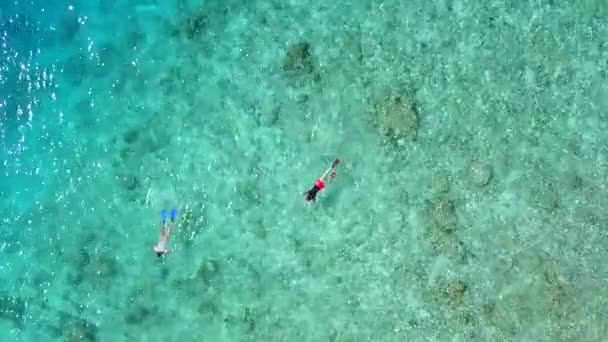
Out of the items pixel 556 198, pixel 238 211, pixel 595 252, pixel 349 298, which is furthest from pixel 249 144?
pixel 595 252

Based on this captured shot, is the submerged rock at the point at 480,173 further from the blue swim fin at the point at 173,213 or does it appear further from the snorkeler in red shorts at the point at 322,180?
the blue swim fin at the point at 173,213

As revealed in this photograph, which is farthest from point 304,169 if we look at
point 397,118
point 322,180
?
point 397,118

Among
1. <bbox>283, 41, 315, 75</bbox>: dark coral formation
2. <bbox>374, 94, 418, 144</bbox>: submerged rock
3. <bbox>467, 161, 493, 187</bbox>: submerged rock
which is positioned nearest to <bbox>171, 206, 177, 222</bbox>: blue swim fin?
<bbox>283, 41, 315, 75</bbox>: dark coral formation

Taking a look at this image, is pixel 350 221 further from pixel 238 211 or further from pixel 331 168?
pixel 238 211

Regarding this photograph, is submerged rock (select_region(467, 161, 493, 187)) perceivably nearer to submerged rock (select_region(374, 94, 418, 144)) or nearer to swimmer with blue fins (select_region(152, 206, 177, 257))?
submerged rock (select_region(374, 94, 418, 144))

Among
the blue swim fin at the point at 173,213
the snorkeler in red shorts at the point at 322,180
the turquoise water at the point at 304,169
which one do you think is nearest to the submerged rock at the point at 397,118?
the turquoise water at the point at 304,169
